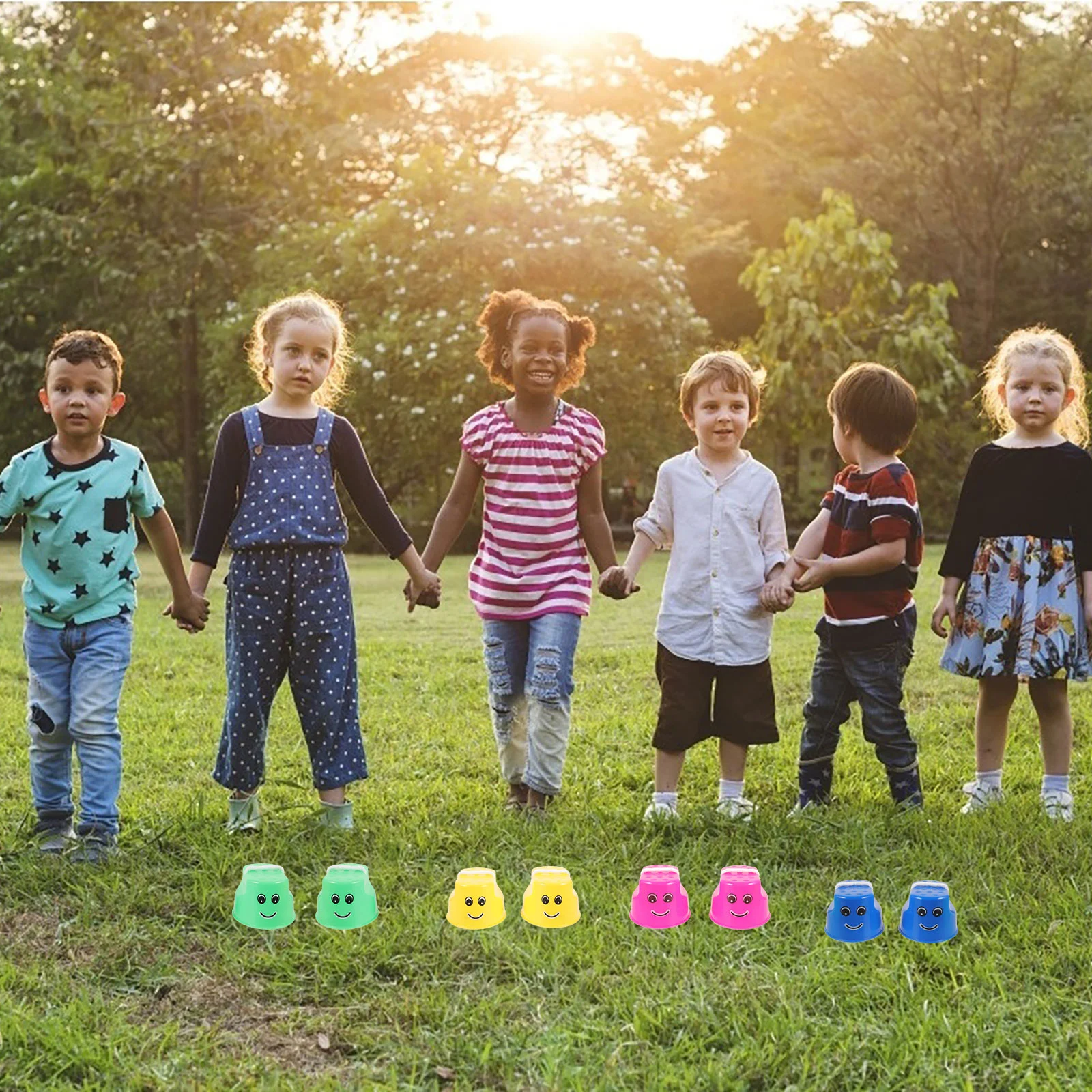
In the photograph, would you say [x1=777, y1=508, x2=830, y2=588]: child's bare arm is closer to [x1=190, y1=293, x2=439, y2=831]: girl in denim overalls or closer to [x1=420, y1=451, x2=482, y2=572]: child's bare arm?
[x1=420, y1=451, x2=482, y2=572]: child's bare arm

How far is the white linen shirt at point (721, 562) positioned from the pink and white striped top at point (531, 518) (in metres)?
0.28

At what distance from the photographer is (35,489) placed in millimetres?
4215

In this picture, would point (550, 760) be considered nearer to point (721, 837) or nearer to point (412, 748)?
point (721, 837)

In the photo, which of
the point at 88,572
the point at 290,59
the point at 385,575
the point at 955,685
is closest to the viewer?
the point at 88,572

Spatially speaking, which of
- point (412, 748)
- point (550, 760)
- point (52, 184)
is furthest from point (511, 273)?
point (550, 760)

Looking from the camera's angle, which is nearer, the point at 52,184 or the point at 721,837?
the point at 721,837

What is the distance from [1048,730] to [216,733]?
3.30 metres

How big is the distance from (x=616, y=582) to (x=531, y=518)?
380 mm

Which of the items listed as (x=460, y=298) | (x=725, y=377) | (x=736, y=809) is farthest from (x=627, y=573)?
(x=460, y=298)

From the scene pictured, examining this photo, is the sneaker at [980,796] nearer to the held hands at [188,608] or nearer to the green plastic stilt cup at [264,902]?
the green plastic stilt cup at [264,902]

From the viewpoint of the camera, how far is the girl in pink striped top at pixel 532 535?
4668 mm

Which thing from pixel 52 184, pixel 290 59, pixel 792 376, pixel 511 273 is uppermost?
pixel 290 59

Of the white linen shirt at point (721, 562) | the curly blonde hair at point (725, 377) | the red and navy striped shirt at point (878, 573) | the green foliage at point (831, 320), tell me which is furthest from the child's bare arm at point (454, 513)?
the green foliage at point (831, 320)

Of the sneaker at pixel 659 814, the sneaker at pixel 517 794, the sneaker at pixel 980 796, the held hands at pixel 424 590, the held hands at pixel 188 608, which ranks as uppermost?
the held hands at pixel 424 590
